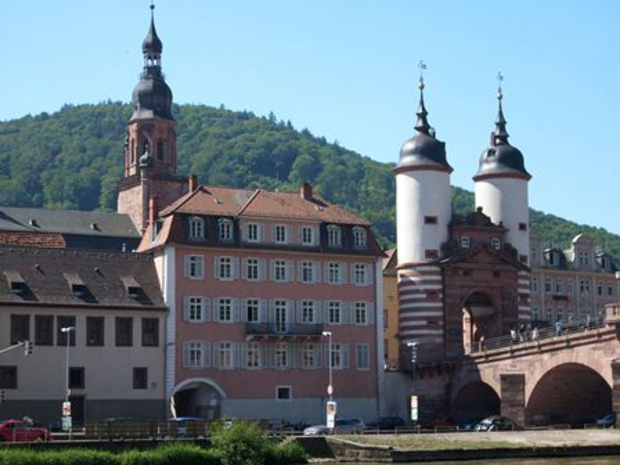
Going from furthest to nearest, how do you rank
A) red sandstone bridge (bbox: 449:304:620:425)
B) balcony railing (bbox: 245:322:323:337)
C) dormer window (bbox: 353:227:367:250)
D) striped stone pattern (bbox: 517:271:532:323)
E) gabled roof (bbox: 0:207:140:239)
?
gabled roof (bbox: 0:207:140:239)
striped stone pattern (bbox: 517:271:532:323)
dormer window (bbox: 353:227:367:250)
balcony railing (bbox: 245:322:323:337)
red sandstone bridge (bbox: 449:304:620:425)

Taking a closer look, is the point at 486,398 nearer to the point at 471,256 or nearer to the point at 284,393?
the point at 471,256

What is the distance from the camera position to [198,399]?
9262 centimetres

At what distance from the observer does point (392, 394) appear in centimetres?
10231

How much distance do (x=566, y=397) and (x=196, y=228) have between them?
26511 mm

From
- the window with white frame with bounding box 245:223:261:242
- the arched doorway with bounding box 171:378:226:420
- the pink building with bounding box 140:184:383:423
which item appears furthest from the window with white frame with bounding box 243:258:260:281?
the arched doorway with bounding box 171:378:226:420

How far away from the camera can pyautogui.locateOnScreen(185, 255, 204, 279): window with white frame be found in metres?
92.3

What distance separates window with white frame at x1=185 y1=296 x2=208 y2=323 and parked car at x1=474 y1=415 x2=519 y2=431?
19007 millimetres

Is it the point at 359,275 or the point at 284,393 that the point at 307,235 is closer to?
the point at 359,275

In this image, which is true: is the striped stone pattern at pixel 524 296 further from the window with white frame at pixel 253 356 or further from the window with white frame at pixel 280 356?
the window with white frame at pixel 253 356

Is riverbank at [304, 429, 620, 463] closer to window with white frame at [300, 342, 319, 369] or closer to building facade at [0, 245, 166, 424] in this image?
window with white frame at [300, 342, 319, 369]

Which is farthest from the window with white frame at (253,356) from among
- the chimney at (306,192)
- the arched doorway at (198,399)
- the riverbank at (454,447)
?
the riverbank at (454,447)

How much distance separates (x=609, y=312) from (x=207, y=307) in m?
25.9

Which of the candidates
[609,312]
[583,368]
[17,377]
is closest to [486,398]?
[583,368]

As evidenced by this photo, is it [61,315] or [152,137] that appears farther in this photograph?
[152,137]
